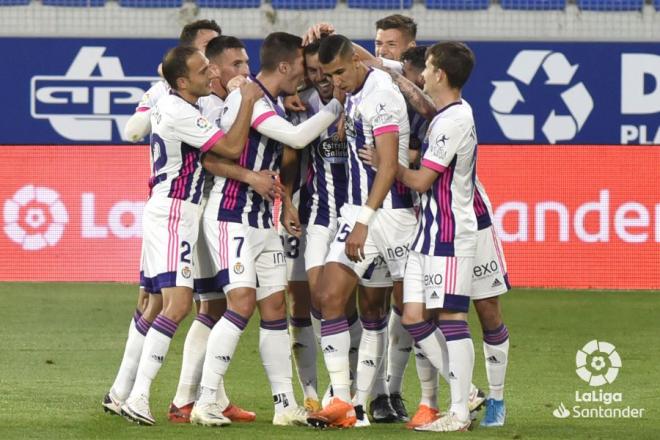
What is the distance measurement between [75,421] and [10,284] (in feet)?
24.0

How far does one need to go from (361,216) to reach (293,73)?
0.94 m

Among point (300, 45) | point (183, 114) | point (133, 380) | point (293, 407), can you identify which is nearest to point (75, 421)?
point (133, 380)

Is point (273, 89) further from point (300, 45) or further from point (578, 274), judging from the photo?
point (578, 274)

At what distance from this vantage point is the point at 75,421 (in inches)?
262

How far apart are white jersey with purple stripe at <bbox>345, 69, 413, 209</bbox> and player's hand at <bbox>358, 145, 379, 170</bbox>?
4cm

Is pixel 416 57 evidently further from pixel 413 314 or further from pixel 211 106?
pixel 413 314

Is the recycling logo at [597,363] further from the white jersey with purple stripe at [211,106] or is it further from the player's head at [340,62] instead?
the white jersey with purple stripe at [211,106]

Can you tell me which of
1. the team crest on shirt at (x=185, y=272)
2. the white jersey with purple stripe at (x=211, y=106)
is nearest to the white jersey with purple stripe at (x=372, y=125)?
the white jersey with purple stripe at (x=211, y=106)

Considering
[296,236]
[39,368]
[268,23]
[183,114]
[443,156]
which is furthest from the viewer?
[268,23]

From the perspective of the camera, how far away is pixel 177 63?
264 inches

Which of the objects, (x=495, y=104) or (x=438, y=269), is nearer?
(x=438, y=269)

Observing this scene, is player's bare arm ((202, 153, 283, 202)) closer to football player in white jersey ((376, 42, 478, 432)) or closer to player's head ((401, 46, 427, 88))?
football player in white jersey ((376, 42, 478, 432))

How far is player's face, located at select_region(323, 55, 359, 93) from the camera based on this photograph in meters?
6.50

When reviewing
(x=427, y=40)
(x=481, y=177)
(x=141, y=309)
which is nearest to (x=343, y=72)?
(x=141, y=309)
